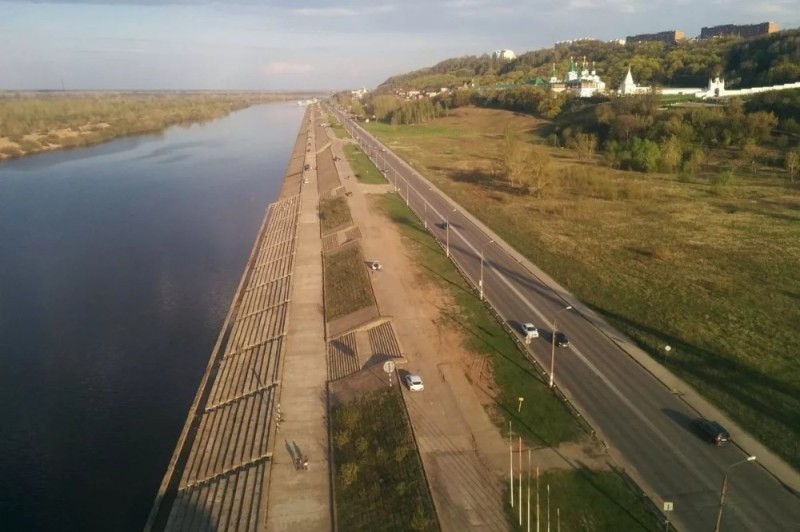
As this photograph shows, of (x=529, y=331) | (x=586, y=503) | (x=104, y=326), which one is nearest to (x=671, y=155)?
Result: (x=529, y=331)

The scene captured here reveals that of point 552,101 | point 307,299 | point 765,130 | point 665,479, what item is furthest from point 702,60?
point 665,479

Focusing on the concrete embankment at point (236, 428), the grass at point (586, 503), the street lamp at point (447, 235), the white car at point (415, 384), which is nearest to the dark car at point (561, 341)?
the white car at point (415, 384)

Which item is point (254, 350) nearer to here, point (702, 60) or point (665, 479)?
point (665, 479)

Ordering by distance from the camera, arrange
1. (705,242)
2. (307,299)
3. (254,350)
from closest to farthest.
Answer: (254,350) < (307,299) < (705,242)

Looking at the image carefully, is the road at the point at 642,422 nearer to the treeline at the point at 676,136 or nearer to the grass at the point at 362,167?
the grass at the point at 362,167

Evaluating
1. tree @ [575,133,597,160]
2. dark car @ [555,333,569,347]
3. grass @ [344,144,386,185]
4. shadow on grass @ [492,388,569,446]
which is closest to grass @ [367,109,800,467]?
tree @ [575,133,597,160]

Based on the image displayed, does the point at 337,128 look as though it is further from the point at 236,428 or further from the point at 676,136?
the point at 236,428
